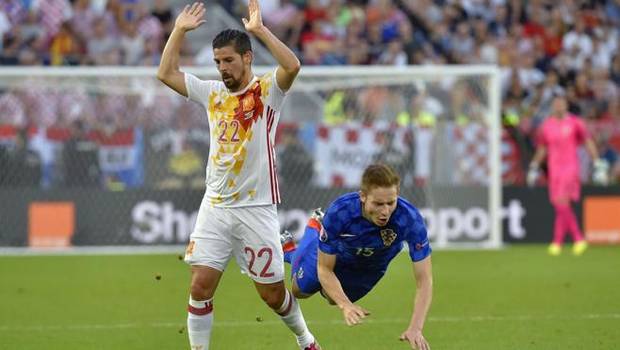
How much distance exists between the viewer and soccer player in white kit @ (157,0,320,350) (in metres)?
7.67

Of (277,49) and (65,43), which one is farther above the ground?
(65,43)

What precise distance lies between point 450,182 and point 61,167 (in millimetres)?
5764

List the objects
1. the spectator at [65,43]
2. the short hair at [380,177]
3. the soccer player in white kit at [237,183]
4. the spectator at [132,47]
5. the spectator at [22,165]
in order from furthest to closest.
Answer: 1. the spectator at [132,47]
2. the spectator at [65,43]
3. the spectator at [22,165]
4. the soccer player in white kit at [237,183]
5. the short hair at [380,177]

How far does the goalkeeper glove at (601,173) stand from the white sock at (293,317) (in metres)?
12.1

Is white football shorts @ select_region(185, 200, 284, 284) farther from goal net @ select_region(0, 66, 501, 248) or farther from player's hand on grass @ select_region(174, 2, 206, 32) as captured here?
goal net @ select_region(0, 66, 501, 248)

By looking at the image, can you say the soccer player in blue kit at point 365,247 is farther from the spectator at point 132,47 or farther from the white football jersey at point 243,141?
the spectator at point 132,47

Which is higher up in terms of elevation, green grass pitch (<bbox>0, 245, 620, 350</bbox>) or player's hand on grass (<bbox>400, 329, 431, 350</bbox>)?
player's hand on grass (<bbox>400, 329, 431, 350</bbox>)

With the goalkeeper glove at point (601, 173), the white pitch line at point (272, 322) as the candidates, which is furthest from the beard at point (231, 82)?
the goalkeeper glove at point (601, 173)

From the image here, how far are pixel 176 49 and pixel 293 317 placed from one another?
1875 millimetres

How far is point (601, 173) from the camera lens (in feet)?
63.9

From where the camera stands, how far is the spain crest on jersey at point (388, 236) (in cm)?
779

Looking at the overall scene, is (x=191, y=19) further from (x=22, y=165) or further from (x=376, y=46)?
(x=376, y=46)

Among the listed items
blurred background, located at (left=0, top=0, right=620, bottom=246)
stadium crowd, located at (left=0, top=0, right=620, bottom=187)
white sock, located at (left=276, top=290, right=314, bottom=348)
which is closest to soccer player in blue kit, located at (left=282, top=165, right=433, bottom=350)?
white sock, located at (left=276, top=290, right=314, bottom=348)

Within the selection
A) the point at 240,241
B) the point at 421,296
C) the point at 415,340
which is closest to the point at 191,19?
the point at 240,241
